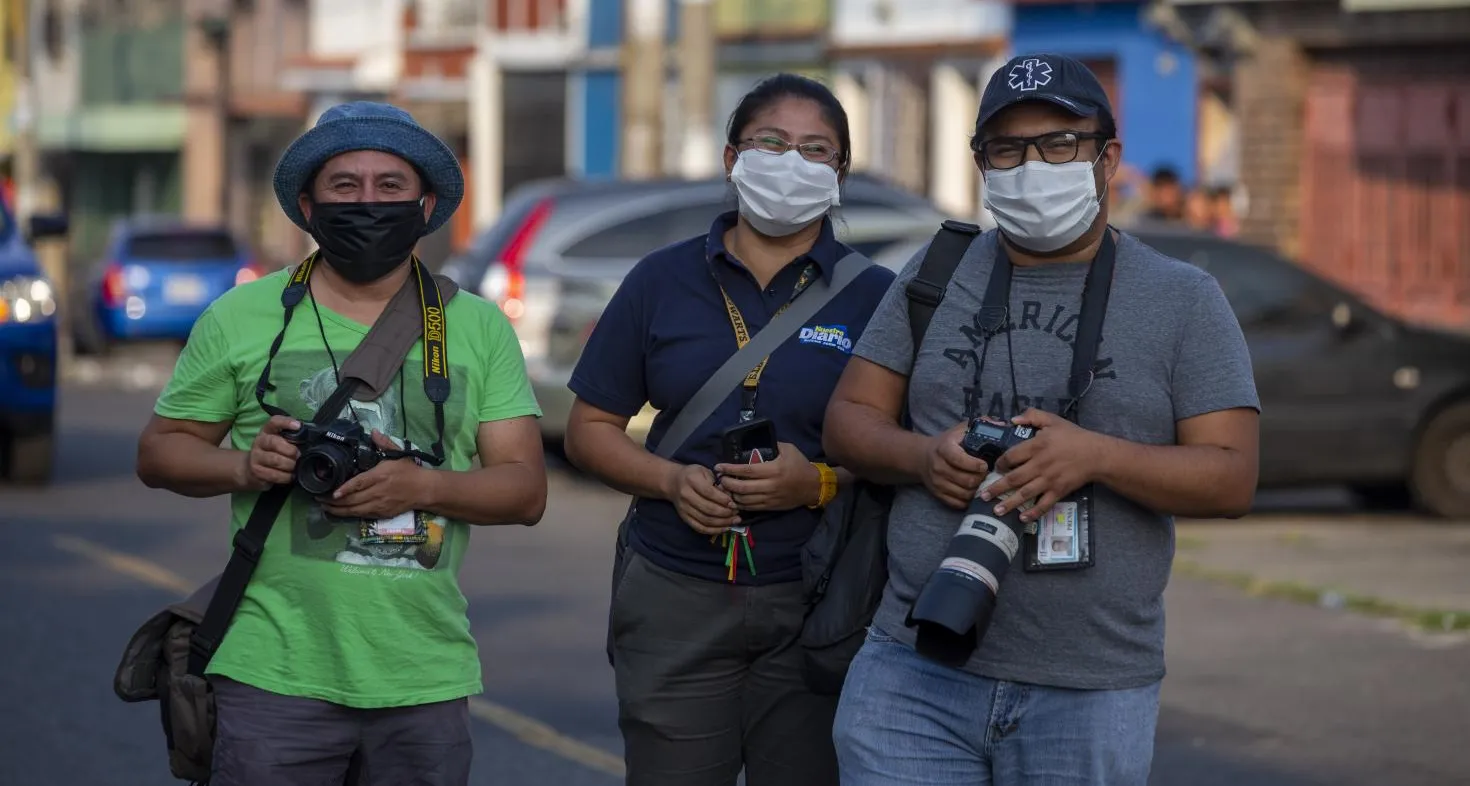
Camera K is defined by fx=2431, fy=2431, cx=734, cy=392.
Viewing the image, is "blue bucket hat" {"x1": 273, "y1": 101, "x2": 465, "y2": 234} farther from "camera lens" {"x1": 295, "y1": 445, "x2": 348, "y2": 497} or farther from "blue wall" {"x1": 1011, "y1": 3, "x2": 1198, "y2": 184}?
"blue wall" {"x1": 1011, "y1": 3, "x2": 1198, "y2": 184}

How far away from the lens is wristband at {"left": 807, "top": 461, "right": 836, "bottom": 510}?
15.3 feet

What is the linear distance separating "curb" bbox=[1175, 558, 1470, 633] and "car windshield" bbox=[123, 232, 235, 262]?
755 inches

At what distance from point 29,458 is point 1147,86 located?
1678cm

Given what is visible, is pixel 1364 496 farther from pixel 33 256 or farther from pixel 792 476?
pixel 792 476

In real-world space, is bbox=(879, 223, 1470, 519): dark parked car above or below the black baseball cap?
below

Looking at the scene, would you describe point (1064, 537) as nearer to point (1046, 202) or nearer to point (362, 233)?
point (1046, 202)

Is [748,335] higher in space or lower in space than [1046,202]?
lower

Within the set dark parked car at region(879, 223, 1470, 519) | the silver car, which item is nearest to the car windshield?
the silver car

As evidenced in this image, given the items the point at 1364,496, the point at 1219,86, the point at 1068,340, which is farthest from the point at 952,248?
the point at 1219,86

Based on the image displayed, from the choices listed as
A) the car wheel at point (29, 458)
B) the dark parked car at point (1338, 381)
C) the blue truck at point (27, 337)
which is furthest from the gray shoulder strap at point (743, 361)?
the car wheel at point (29, 458)

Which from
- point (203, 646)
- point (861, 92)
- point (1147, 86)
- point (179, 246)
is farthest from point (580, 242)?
point (861, 92)

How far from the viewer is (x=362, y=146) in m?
4.36

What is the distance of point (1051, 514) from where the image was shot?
13.2ft

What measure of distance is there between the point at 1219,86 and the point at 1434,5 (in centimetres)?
524
